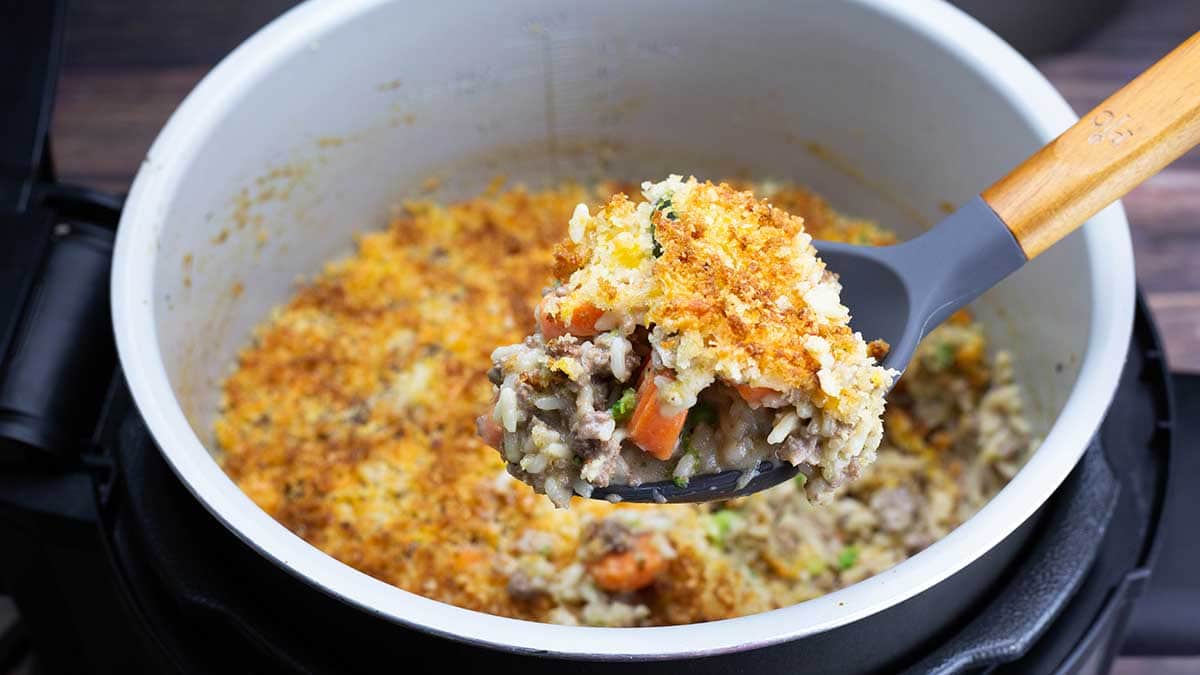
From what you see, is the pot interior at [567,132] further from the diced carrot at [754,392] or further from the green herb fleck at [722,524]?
the diced carrot at [754,392]

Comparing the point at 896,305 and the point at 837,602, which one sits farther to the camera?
the point at 896,305

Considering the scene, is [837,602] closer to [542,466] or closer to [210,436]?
[542,466]

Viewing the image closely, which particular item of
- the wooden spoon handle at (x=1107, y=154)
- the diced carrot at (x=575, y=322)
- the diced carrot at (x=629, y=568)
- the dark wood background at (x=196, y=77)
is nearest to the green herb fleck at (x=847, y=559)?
the diced carrot at (x=629, y=568)

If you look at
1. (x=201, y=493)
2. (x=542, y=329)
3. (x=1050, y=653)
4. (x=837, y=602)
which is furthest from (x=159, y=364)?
(x=1050, y=653)

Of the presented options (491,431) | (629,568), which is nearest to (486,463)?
(629,568)

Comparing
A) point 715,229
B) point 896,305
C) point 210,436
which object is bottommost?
point 210,436

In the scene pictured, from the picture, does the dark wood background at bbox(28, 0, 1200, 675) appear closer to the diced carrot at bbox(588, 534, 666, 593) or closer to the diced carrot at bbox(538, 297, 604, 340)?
the diced carrot at bbox(588, 534, 666, 593)

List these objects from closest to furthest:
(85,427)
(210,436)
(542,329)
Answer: (542,329)
(85,427)
(210,436)

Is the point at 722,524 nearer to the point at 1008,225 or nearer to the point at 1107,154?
the point at 1008,225
